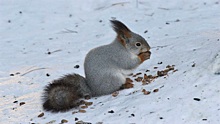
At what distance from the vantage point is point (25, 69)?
5.25 metres

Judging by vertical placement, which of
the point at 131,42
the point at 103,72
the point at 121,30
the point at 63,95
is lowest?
the point at 63,95

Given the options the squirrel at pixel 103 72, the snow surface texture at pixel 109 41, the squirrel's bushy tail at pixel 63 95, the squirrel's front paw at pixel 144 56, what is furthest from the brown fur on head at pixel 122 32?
the squirrel's bushy tail at pixel 63 95

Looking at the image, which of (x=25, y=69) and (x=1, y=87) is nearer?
(x=1, y=87)

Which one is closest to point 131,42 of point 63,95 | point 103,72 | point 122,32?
point 122,32

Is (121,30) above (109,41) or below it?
above

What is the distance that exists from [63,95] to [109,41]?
7.28 feet

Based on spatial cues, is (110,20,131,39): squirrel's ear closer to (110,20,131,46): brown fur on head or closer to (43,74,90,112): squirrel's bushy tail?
(110,20,131,46): brown fur on head

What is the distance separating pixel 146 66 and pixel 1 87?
54.0 inches

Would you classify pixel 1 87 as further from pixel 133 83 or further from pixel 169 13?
pixel 169 13

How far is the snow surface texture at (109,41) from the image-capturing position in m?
3.33

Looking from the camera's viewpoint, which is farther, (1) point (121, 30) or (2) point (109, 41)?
(2) point (109, 41)

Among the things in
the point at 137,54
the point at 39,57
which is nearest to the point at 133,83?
the point at 137,54

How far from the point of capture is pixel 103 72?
399 centimetres

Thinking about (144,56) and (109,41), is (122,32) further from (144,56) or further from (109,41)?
(109,41)
